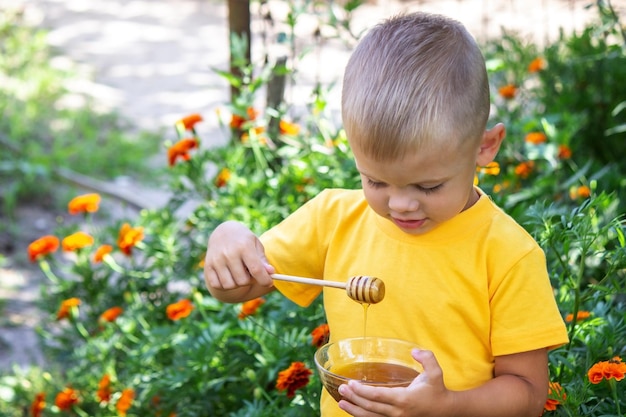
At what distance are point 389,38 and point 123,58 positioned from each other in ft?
21.8

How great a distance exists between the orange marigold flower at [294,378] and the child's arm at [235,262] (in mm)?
370

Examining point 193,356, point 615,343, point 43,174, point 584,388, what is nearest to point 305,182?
point 193,356

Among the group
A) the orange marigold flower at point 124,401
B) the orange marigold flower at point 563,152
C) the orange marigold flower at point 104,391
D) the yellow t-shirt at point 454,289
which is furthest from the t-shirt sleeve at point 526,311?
the orange marigold flower at point 563,152

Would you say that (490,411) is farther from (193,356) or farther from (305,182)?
(305,182)

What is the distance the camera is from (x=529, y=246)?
5.60 ft

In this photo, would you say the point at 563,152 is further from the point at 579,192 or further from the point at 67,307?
the point at 67,307

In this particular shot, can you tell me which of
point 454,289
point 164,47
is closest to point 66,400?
point 454,289

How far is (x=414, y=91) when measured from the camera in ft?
5.27

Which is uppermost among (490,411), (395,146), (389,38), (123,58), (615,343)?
(389,38)

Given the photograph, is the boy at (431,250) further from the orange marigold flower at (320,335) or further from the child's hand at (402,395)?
the orange marigold flower at (320,335)

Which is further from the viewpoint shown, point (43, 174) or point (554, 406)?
point (43, 174)

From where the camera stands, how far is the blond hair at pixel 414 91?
160 centimetres

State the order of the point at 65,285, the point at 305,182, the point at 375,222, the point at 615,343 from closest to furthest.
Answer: the point at 375,222 → the point at 615,343 → the point at 305,182 → the point at 65,285

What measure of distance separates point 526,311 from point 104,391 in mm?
1563
